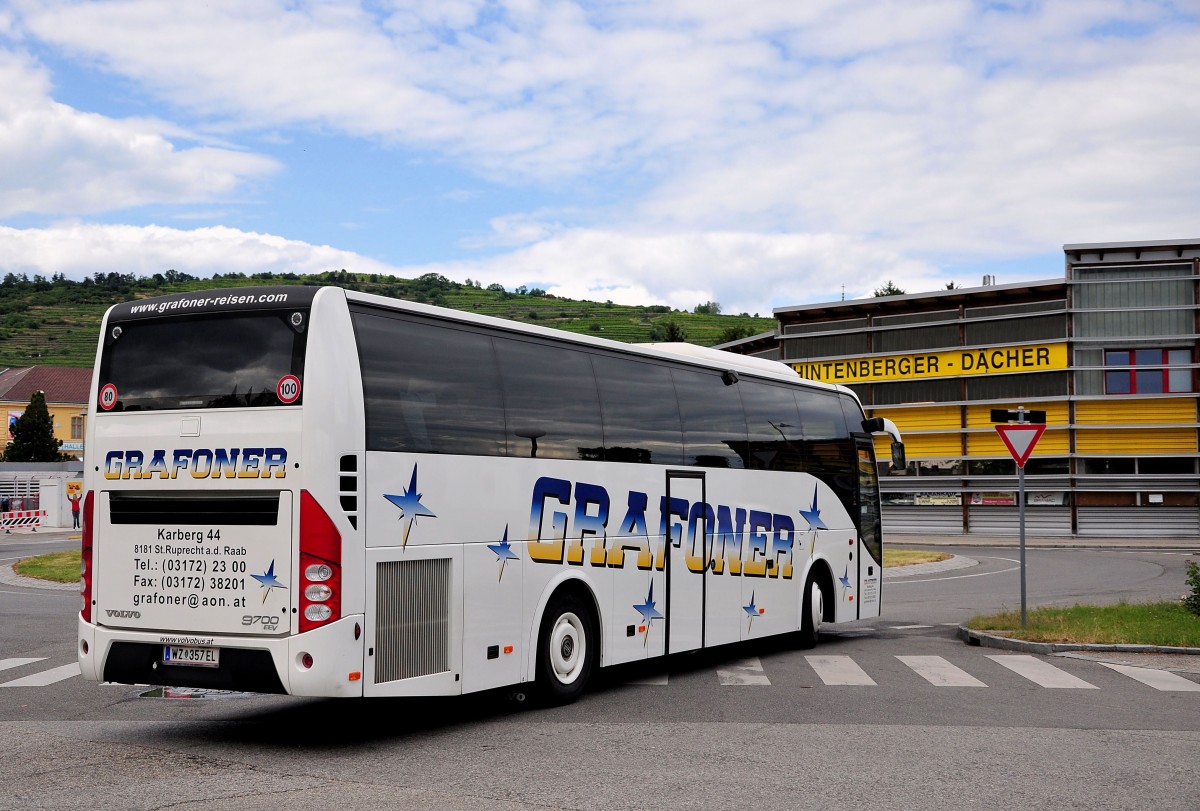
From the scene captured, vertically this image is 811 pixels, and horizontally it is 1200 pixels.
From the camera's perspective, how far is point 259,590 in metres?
8.94

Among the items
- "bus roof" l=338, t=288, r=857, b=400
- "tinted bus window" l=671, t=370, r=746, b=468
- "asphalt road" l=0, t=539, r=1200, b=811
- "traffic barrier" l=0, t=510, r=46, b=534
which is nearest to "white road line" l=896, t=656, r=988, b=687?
"asphalt road" l=0, t=539, r=1200, b=811

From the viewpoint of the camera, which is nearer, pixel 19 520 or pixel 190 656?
pixel 190 656

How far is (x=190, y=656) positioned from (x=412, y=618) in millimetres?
1609

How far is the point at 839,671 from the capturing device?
13.8 meters

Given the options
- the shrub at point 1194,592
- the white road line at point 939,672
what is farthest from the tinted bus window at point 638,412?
the shrub at point 1194,592

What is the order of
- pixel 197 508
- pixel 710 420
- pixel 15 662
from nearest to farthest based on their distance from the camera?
pixel 197 508 → pixel 710 420 → pixel 15 662

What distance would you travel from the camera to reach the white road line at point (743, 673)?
13023mm

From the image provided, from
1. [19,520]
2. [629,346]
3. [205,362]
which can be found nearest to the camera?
[205,362]

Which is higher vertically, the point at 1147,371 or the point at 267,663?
the point at 1147,371

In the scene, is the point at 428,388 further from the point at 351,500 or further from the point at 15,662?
the point at 15,662

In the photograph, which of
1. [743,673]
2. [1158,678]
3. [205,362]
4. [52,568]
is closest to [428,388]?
[205,362]

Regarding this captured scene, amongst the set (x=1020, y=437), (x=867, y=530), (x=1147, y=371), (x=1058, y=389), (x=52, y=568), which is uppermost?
(x=1147, y=371)

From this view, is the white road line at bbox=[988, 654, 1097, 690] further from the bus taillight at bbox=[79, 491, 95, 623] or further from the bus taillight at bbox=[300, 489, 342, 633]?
the bus taillight at bbox=[79, 491, 95, 623]

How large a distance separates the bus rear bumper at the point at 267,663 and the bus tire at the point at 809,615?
8416 mm
